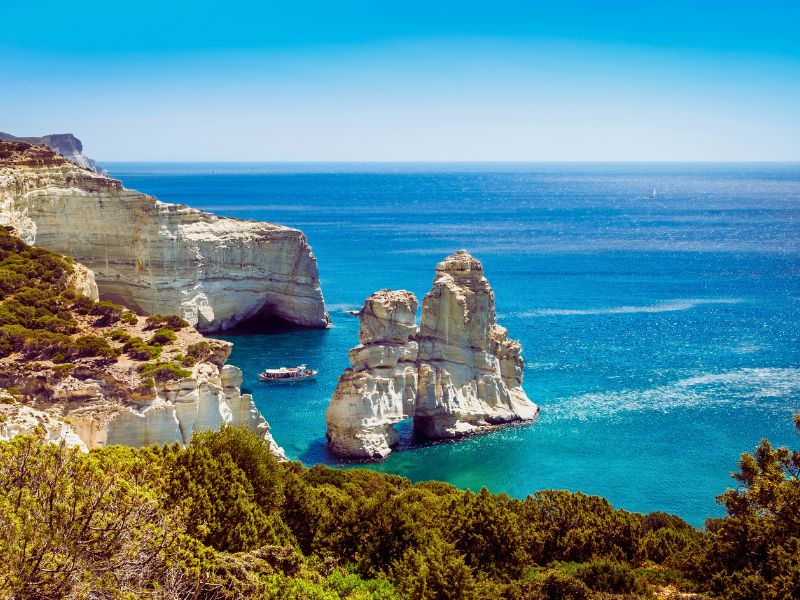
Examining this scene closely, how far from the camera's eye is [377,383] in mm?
41531

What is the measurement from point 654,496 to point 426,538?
18552 millimetres

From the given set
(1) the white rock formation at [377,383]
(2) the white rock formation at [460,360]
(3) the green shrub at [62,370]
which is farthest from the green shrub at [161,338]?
(2) the white rock formation at [460,360]

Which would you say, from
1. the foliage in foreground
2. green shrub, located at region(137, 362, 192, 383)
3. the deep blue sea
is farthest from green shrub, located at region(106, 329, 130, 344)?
the foliage in foreground

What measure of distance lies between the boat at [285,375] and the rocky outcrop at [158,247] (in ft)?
39.5

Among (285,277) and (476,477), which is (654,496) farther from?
(285,277)

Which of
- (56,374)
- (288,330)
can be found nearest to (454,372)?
(56,374)

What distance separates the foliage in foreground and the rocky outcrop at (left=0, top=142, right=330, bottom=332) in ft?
111

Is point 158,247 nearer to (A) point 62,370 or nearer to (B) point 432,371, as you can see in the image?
(B) point 432,371

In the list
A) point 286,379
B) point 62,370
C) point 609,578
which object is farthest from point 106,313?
point 609,578

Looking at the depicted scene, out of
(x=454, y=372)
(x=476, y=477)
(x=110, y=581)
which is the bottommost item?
(x=476, y=477)

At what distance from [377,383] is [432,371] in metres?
3.31

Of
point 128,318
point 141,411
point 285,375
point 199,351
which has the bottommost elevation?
point 285,375

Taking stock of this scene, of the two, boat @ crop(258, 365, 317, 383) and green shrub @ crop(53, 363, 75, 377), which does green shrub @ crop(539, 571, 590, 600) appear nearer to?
green shrub @ crop(53, 363, 75, 377)

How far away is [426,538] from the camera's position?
21.6 metres
